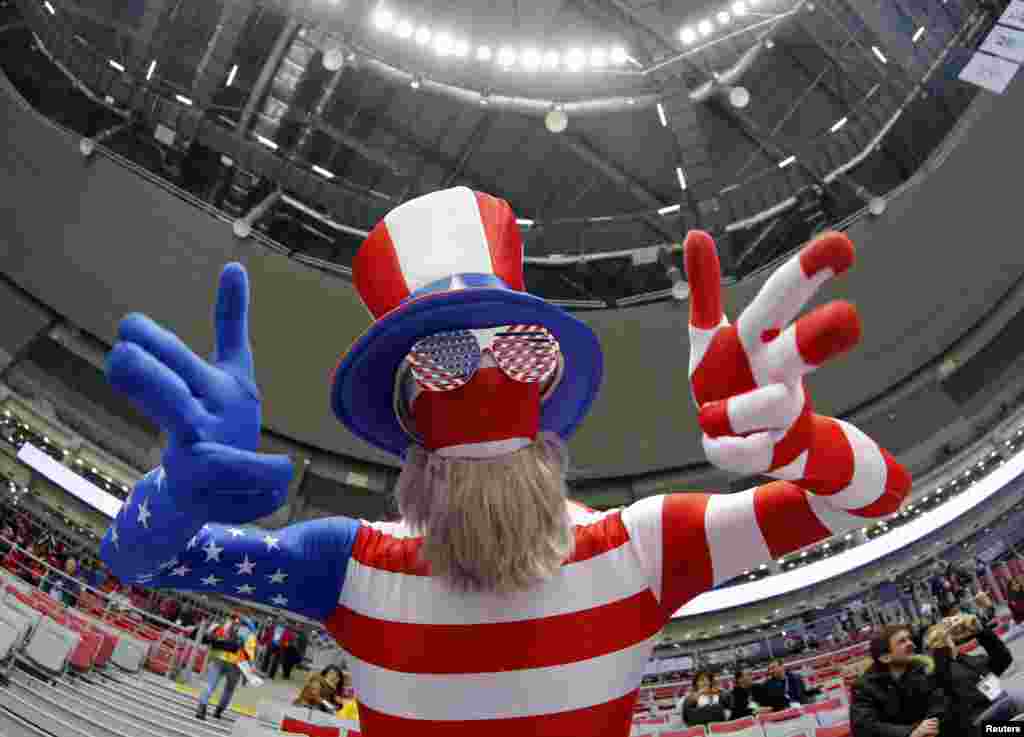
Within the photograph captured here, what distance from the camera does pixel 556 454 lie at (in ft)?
5.68

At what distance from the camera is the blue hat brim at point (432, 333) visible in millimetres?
1550

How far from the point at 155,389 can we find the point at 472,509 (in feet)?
2.14

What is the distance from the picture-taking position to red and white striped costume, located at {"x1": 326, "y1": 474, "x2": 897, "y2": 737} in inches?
58.8

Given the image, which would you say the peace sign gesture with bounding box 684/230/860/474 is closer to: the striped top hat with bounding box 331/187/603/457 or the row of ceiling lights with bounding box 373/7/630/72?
the striped top hat with bounding box 331/187/603/457

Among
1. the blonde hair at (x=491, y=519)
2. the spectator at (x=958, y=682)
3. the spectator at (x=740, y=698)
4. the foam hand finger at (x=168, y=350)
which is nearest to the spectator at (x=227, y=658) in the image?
the spectator at (x=740, y=698)

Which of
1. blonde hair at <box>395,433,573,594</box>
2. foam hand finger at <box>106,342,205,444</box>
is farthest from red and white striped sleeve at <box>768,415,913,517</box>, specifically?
foam hand finger at <box>106,342,205,444</box>

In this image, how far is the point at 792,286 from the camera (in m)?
1.16

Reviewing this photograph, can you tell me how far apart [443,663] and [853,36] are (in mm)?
15879

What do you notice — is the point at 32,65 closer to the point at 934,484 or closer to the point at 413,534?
the point at 413,534

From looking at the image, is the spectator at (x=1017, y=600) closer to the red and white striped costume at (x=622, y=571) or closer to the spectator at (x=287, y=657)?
the red and white striped costume at (x=622, y=571)

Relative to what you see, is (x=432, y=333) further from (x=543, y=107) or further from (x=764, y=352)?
(x=543, y=107)

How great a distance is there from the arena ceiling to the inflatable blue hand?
11747 millimetres

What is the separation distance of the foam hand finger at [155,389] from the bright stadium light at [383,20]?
12986 mm

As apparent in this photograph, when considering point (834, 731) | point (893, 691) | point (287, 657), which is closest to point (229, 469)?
point (893, 691)
